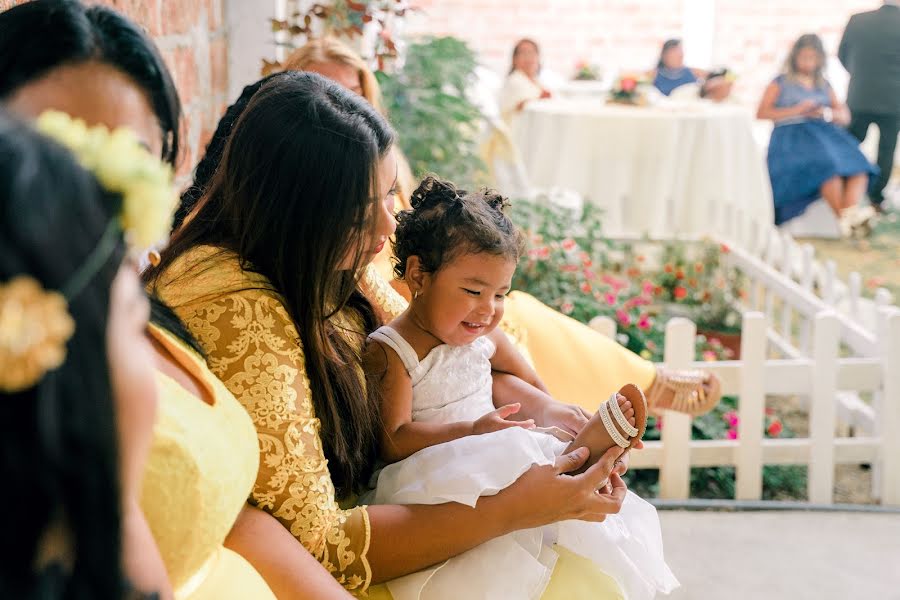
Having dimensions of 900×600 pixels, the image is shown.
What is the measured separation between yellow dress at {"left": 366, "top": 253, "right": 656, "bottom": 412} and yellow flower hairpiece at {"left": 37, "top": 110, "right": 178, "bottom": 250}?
5.42 ft

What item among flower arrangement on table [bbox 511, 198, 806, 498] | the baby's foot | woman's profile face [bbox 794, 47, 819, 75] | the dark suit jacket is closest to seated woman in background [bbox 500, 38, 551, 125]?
woman's profile face [bbox 794, 47, 819, 75]

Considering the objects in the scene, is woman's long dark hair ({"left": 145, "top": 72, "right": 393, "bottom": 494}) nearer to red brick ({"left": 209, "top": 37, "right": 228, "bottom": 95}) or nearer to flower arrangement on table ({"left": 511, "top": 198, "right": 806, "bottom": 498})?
red brick ({"left": 209, "top": 37, "right": 228, "bottom": 95})

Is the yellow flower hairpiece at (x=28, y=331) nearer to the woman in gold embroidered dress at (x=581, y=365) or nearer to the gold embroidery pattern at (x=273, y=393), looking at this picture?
the gold embroidery pattern at (x=273, y=393)

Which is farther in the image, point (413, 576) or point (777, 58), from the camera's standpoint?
point (777, 58)

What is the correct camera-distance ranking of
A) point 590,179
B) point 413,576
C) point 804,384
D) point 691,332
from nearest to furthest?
point 413,576, point 691,332, point 804,384, point 590,179

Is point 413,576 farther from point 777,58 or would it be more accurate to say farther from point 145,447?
point 777,58

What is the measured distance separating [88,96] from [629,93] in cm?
586

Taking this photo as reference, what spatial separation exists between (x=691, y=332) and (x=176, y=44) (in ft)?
5.37

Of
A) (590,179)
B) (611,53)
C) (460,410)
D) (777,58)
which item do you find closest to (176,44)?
(460,410)

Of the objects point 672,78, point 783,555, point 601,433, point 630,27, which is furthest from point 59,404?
point 630,27

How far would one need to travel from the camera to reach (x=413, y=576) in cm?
144

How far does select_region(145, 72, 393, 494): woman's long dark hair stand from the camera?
1333 mm

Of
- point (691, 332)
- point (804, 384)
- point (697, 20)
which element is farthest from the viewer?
point (697, 20)

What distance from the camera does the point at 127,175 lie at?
0.59 metres
